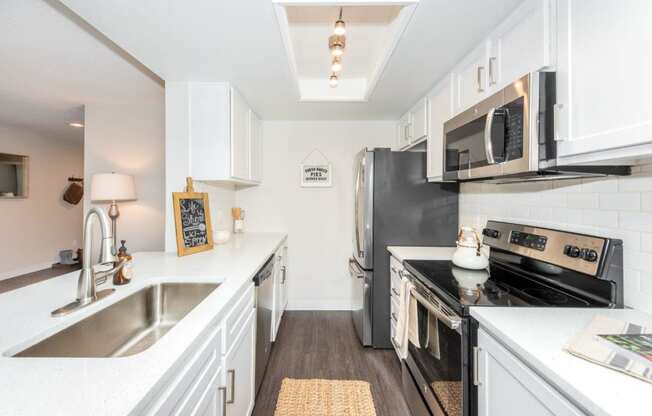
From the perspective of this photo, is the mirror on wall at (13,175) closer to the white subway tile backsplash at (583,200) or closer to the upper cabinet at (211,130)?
the upper cabinet at (211,130)

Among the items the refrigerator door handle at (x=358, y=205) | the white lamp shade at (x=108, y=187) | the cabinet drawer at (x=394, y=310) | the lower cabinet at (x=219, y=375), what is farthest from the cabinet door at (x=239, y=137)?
the cabinet drawer at (x=394, y=310)

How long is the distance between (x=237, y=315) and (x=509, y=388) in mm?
1094

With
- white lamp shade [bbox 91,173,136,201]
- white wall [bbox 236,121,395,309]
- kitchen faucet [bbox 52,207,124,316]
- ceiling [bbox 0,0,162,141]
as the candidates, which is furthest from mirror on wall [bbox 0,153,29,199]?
kitchen faucet [bbox 52,207,124,316]

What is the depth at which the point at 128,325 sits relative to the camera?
1252 mm

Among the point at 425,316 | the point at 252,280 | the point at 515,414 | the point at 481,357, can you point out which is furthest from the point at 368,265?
the point at 515,414

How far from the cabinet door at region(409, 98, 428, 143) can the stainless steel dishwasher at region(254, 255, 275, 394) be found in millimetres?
1642

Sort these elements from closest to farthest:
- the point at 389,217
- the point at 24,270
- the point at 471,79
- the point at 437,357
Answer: the point at 437,357, the point at 471,79, the point at 389,217, the point at 24,270

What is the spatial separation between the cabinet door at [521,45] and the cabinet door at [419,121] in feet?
2.79

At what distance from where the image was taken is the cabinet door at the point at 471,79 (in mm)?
1560

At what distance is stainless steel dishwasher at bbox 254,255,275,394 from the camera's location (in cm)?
173

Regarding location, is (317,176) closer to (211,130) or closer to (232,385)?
(211,130)

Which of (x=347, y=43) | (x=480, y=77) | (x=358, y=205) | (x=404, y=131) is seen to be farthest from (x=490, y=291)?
(x=404, y=131)

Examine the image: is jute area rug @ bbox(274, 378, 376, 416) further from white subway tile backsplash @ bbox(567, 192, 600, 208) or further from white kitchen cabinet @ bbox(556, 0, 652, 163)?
white kitchen cabinet @ bbox(556, 0, 652, 163)

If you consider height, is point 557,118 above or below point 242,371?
above
